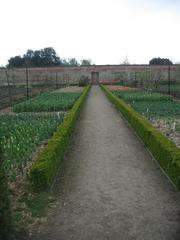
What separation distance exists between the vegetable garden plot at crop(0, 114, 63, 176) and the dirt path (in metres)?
0.95

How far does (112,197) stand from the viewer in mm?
5875

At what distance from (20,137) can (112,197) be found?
459 cm

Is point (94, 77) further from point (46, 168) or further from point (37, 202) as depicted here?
point (37, 202)

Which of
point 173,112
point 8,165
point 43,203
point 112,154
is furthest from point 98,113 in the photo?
point 43,203

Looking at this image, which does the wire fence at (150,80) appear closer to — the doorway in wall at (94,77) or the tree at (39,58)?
the doorway in wall at (94,77)

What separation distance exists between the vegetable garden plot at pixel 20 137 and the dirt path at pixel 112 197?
0.95m

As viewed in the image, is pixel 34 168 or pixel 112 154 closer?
pixel 34 168

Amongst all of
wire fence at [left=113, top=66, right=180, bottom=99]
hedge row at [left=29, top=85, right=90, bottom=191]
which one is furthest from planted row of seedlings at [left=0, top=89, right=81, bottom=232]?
wire fence at [left=113, top=66, right=180, bottom=99]

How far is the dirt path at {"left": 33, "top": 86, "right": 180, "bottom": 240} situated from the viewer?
467 cm

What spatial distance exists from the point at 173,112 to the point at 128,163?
26.0 feet

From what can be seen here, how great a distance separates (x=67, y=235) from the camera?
459 cm

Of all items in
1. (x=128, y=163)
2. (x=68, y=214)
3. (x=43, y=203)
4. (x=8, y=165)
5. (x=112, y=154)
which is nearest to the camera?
(x=68, y=214)

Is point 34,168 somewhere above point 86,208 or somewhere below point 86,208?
above

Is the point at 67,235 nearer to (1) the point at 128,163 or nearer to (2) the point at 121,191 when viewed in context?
(2) the point at 121,191
